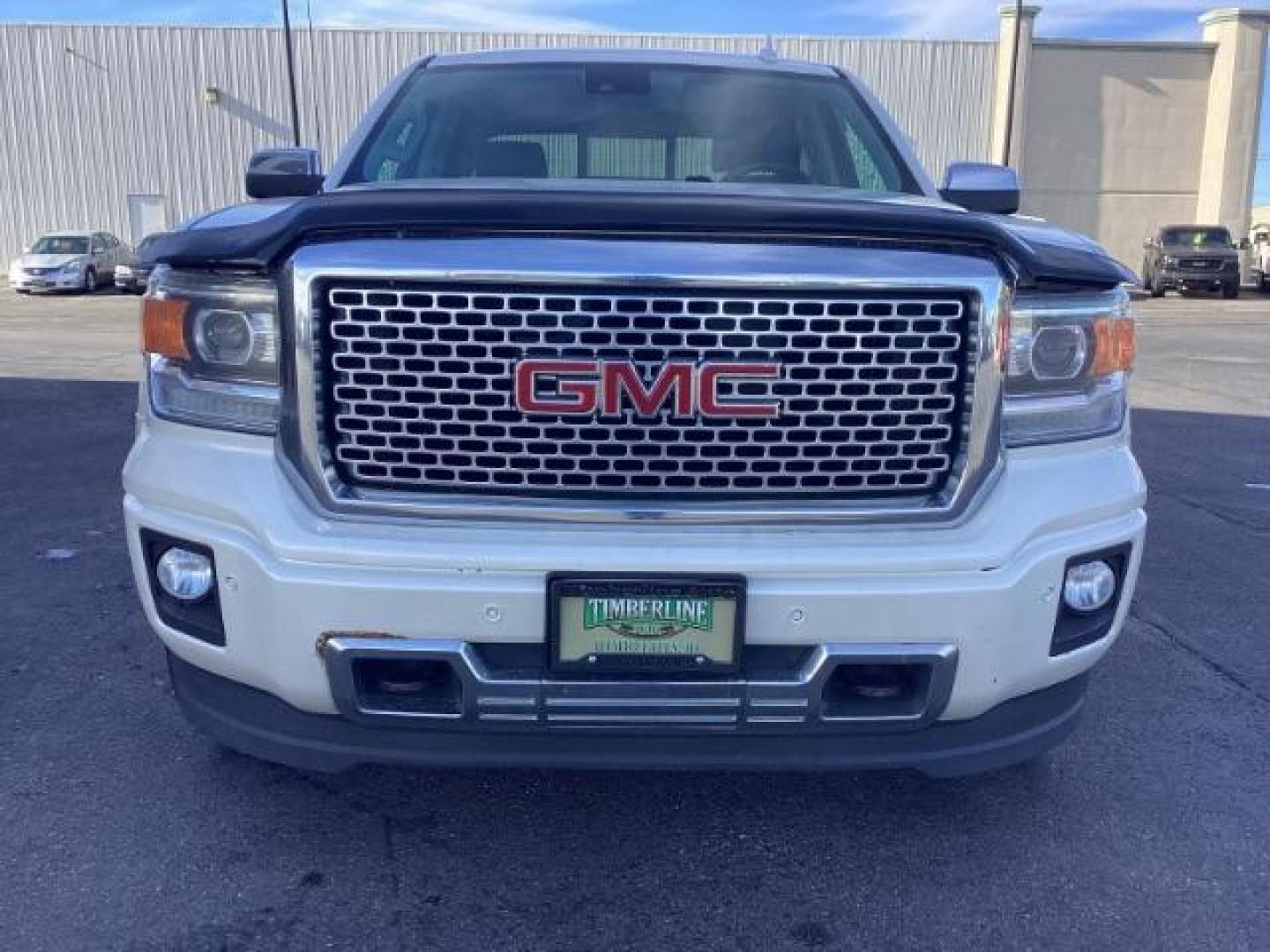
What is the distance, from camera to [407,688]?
7.66ft

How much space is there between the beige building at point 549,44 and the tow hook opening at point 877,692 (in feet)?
98.9

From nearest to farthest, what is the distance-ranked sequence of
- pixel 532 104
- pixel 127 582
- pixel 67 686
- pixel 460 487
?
pixel 460 487 < pixel 67 686 < pixel 532 104 < pixel 127 582

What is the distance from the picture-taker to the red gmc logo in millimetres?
2262

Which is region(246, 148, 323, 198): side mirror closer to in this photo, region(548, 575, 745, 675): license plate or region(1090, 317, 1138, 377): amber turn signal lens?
region(548, 575, 745, 675): license plate

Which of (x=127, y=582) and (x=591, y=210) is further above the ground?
(x=591, y=210)

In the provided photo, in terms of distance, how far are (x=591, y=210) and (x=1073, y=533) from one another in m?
1.18

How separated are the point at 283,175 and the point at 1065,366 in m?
2.55

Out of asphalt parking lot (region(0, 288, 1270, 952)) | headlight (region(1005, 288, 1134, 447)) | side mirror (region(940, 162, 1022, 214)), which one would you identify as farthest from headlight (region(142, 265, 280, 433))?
side mirror (region(940, 162, 1022, 214))

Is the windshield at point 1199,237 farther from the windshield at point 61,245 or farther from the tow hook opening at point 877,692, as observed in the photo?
the tow hook opening at point 877,692

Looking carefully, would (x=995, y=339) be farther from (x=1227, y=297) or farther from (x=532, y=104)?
(x=1227, y=297)

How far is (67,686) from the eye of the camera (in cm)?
368

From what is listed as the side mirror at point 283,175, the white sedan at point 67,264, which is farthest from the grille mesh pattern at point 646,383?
the white sedan at point 67,264

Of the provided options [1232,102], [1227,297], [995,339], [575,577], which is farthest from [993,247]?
[1232,102]

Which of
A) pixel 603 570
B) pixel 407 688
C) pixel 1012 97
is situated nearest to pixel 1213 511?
pixel 603 570
